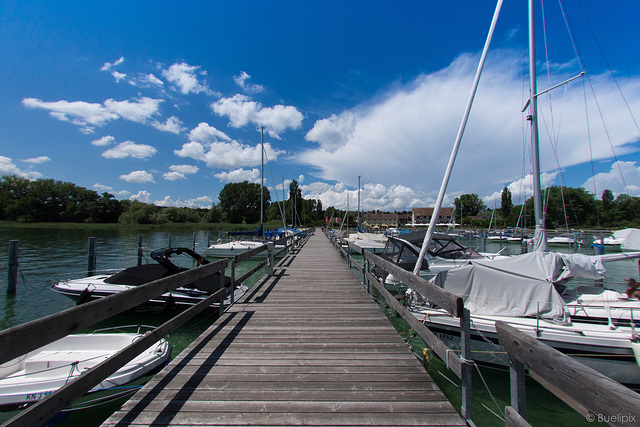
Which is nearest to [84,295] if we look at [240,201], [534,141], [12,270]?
[12,270]

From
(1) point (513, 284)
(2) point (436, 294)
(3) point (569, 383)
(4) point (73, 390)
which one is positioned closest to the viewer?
(3) point (569, 383)

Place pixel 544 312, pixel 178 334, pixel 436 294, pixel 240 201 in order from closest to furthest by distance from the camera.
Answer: pixel 436 294, pixel 544 312, pixel 178 334, pixel 240 201

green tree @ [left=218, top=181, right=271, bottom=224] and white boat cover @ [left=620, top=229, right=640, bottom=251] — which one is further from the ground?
green tree @ [left=218, top=181, right=271, bottom=224]

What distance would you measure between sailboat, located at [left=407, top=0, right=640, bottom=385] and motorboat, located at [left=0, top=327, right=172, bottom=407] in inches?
201

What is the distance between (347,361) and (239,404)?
4.35 feet

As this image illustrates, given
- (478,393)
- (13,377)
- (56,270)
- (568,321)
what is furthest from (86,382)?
(56,270)

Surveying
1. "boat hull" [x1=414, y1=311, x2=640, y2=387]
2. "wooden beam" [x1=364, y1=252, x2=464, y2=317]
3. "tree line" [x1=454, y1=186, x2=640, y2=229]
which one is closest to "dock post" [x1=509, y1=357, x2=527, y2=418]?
"wooden beam" [x1=364, y1=252, x2=464, y2=317]

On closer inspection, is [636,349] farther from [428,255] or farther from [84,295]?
[84,295]

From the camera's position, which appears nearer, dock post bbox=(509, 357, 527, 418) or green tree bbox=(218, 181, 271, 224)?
→ dock post bbox=(509, 357, 527, 418)

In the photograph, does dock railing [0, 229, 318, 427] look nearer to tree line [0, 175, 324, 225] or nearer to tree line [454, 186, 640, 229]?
tree line [454, 186, 640, 229]

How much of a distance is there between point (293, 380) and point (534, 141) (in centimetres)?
1066

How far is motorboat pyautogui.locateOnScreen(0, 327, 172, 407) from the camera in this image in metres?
3.76

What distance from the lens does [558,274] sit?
584 centimetres

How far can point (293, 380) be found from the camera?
290 centimetres
